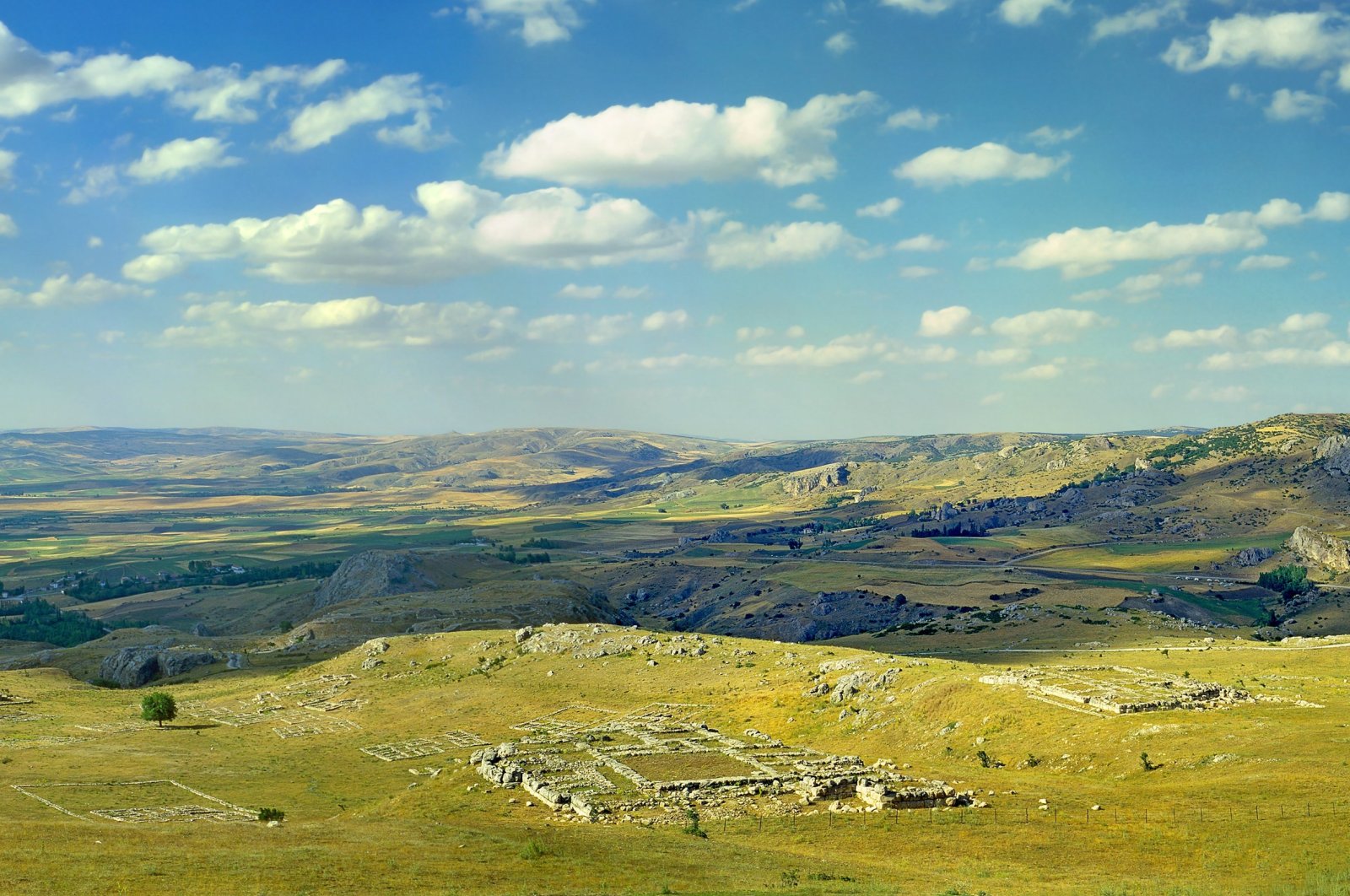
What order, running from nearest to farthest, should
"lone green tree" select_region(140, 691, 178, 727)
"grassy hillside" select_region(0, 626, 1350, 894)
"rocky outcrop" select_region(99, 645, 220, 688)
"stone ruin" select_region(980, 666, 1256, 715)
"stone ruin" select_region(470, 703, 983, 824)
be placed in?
"grassy hillside" select_region(0, 626, 1350, 894), "stone ruin" select_region(470, 703, 983, 824), "stone ruin" select_region(980, 666, 1256, 715), "lone green tree" select_region(140, 691, 178, 727), "rocky outcrop" select_region(99, 645, 220, 688)

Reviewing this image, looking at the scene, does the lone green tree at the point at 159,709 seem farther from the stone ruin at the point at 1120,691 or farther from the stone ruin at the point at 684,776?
the stone ruin at the point at 1120,691

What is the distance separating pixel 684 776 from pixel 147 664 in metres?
122

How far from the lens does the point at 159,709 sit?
10675 cm

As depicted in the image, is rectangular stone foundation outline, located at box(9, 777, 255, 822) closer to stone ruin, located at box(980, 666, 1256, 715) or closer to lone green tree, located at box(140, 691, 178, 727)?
lone green tree, located at box(140, 691, 178, 727)

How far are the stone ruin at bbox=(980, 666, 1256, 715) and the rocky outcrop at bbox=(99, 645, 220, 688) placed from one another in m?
124

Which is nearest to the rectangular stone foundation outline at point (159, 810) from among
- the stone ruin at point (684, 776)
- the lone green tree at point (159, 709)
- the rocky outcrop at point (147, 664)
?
the stone ruin at point (684, 776)

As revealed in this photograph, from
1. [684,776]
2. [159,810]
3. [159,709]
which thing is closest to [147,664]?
[159,709]

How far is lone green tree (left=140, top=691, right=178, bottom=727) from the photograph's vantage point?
107 metres

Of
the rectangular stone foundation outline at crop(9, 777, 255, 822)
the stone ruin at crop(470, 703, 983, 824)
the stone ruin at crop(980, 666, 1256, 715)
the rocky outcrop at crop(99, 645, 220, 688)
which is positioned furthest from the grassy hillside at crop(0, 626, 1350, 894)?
the rocky outcrop at crop(99, 645, 220, 688)

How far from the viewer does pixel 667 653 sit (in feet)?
387

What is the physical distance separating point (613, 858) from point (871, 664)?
169ft

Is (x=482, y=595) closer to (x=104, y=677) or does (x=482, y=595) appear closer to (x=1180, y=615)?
(x=104, y=677)

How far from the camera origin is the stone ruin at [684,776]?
191 ft

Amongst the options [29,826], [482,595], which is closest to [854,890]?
[29,826]
